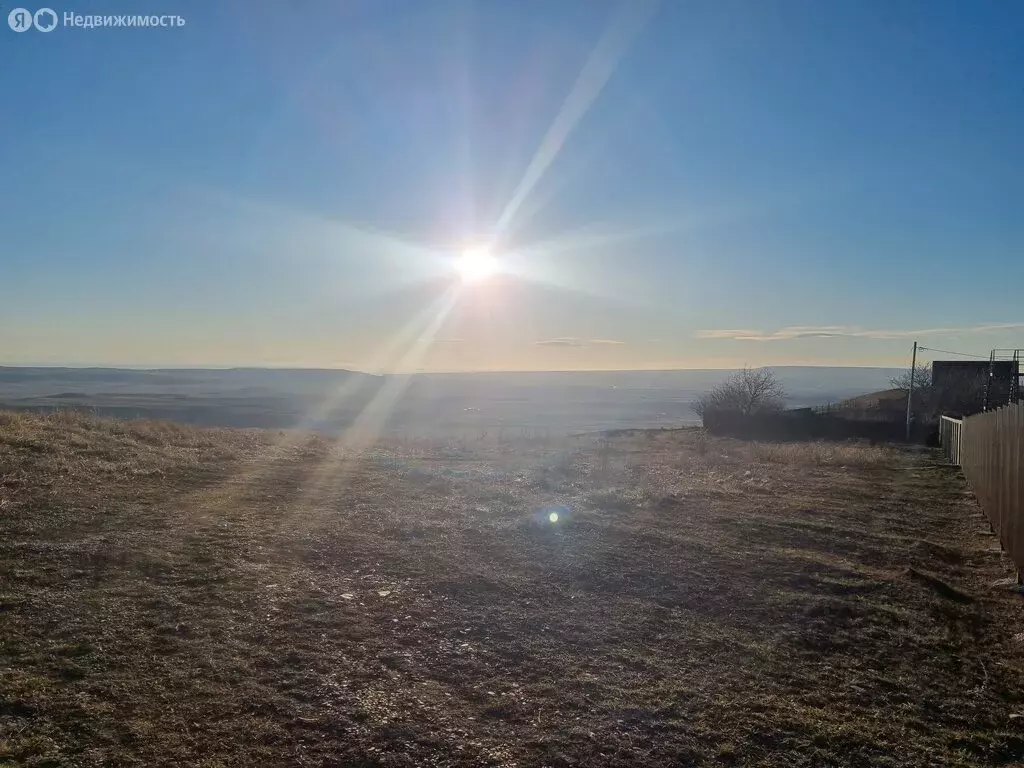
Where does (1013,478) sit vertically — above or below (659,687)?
above

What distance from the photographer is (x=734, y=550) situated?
8.59 m

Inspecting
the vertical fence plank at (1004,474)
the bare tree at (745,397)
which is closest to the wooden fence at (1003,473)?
the vertical fence plank at (1004,474)

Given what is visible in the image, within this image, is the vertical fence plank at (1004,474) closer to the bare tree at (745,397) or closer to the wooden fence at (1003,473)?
the wooden fence at (1003,473)

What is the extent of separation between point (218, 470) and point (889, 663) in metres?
10.7

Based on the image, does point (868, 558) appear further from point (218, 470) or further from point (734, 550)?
point (218, 470)

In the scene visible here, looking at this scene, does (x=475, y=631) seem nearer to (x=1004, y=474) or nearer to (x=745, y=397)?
(x=1004, y=474)

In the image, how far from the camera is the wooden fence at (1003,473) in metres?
7.92

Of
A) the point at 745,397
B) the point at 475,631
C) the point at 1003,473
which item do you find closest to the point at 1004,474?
the point at 1003,473

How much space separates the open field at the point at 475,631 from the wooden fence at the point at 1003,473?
0.49 meters

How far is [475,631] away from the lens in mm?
5453

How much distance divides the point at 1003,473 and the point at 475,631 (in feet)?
25.1

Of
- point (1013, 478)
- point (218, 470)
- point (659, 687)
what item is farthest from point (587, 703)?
point (218, 470)

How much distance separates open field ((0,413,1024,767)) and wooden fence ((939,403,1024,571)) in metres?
0.49

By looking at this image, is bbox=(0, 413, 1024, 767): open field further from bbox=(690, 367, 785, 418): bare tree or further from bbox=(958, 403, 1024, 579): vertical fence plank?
bbox=(690, 367, 785, 418): bare tree
